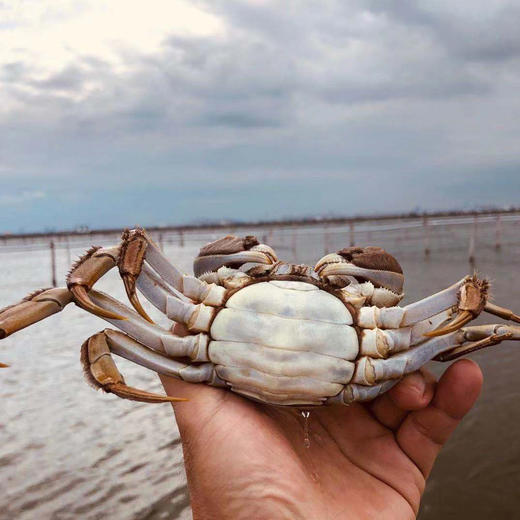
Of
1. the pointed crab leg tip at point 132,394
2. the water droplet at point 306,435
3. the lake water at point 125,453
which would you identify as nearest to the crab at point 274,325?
the pointed crab leg tip at point 132,394

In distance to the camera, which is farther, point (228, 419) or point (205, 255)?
point (205, 255)

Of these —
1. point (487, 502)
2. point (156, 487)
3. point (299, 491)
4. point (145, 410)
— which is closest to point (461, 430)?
point (487, 502)

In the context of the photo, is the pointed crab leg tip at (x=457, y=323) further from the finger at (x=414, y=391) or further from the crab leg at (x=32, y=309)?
the crab leg at (x=32, y=309)

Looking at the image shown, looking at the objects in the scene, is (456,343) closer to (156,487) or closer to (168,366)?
(168,366)

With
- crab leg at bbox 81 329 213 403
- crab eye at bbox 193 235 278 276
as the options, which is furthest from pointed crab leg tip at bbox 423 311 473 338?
crab leg at bbox 81 329 213 403

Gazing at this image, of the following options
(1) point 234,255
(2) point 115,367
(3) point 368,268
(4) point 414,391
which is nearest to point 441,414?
(4) point 414,391
